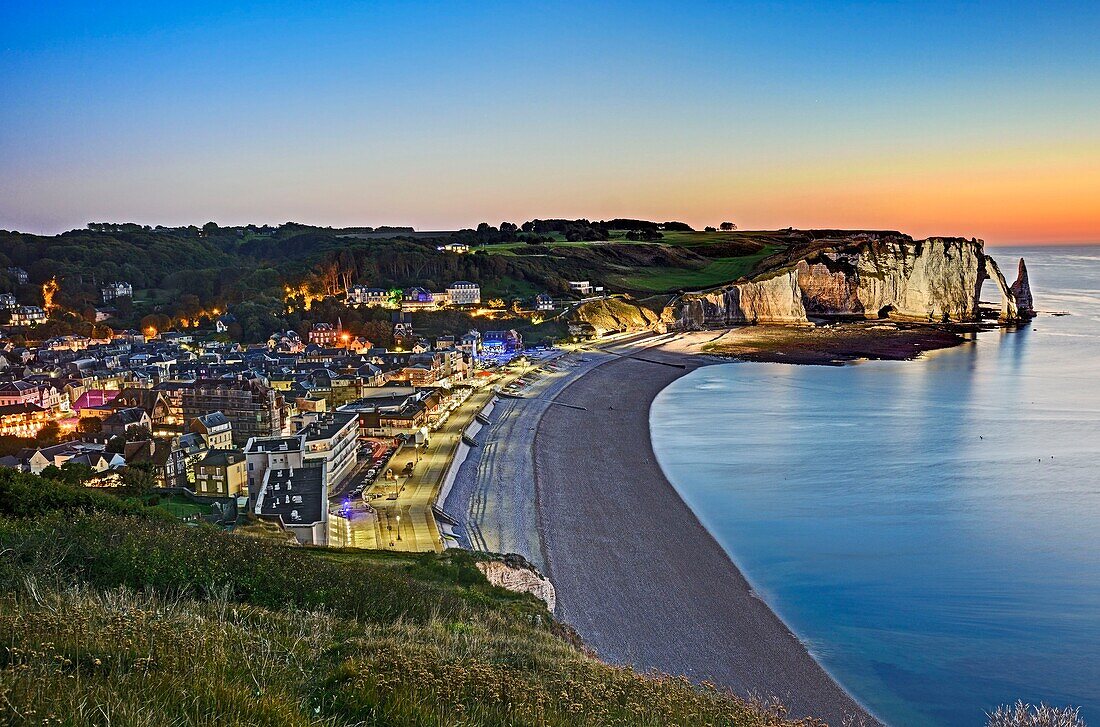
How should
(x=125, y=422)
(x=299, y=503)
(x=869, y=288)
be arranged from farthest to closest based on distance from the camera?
(x=869, y=288) < (x=125, y=422) < (x=299, y=503)

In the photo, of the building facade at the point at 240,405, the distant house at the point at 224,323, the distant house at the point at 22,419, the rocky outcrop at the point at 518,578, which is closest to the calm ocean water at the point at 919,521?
the rocky outcrop at the point at 518,578

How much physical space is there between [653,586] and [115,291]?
66.6m

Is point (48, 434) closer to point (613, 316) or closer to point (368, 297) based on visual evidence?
point (368, 297)

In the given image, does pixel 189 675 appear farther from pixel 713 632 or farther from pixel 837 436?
pixel 837 436

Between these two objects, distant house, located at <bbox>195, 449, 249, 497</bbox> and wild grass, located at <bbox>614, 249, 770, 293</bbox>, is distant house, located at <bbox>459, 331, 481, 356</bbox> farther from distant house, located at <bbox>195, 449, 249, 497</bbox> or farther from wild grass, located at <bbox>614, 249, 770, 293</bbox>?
wild grass, located at <bbox>614, 249, 770, 293</bbox>

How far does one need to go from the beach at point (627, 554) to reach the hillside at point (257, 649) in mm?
3763

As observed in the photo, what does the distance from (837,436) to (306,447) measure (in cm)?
2061

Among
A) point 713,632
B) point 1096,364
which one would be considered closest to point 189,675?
point 713,632

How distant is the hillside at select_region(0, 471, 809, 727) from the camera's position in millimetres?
3445

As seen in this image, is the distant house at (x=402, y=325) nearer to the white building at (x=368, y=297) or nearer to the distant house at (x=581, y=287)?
the white building at (x=368, y=297)

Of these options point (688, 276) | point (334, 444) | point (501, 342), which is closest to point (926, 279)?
point (688, 276)

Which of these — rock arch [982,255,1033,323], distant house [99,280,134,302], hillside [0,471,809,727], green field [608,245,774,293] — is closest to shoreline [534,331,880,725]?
hillside [0,471,809,727]

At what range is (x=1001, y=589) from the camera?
49.8ft

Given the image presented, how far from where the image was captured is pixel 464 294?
69625 mm
